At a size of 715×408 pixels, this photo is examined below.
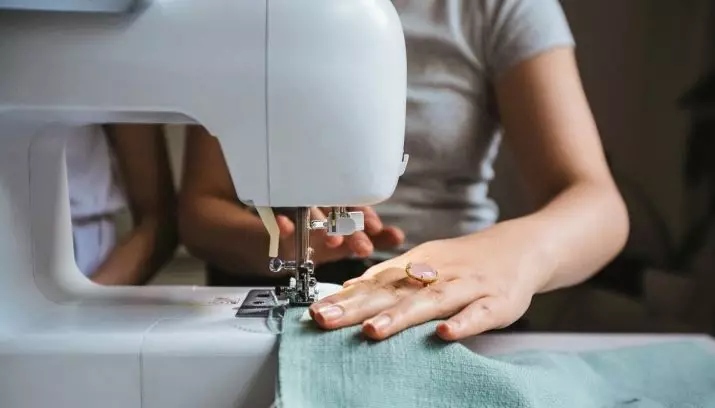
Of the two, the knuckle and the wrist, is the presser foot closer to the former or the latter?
the knuckle

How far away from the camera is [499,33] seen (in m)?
0.88

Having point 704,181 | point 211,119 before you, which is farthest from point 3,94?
point 704,181

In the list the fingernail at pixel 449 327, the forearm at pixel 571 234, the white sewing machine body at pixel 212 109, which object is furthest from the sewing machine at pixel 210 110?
the forearm at pixel 571 234

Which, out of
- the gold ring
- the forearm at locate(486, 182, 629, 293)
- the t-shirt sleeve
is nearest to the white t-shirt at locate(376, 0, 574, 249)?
the t-shirt sleeve

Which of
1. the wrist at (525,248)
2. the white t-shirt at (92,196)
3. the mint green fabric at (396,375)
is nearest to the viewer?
the mint green fabric at (396,375)

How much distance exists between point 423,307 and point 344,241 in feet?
0.72

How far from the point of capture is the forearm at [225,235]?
2.82ft

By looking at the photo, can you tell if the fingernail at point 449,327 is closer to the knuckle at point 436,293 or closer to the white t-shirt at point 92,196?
the knuckle at point 436,293

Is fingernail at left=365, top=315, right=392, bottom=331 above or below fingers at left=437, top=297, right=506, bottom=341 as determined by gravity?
above

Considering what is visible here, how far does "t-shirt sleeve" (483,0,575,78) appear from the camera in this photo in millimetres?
869

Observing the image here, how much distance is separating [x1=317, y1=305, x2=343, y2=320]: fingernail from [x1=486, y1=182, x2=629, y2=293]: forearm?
0.25 m

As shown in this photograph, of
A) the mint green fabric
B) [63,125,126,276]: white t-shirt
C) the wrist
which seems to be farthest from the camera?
[63,125,126,276]: white t-shirt

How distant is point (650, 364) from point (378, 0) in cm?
45

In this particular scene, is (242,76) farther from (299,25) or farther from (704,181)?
(704,181)
